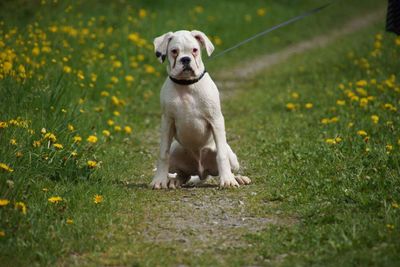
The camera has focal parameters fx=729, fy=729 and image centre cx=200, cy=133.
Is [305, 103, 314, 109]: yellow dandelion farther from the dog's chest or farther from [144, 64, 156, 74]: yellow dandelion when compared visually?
the dog's chest

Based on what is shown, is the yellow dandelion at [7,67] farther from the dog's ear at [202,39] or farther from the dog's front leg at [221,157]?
the dog's front leg at [221,157]

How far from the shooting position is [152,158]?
7285 millimetres

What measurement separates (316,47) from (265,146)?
8.43 metres

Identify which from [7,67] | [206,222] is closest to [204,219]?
[206,222]

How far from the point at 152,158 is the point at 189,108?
1596 millimetres

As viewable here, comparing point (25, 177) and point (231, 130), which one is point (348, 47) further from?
point (25, 177)

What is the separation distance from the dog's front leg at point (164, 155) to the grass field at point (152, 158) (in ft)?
0.53

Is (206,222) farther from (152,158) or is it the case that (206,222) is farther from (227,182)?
(152,158)

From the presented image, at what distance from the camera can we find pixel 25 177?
492 centimetres

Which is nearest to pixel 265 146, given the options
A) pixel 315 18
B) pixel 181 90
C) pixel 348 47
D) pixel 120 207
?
pixel 181 90

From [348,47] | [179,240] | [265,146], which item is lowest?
[179,240]

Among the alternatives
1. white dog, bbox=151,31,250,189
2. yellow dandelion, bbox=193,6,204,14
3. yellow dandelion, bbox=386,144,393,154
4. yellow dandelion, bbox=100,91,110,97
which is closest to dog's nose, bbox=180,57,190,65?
white dog, bbox=151,31,250,189

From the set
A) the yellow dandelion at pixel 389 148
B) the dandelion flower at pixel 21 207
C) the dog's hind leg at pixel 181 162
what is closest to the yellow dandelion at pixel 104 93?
the dog's hind leg at pixel 181 162

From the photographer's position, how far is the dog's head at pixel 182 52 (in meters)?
5.68
